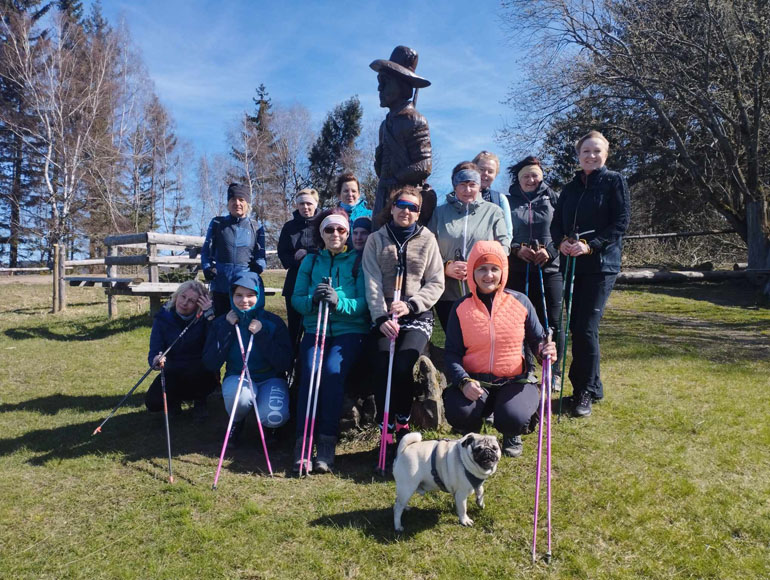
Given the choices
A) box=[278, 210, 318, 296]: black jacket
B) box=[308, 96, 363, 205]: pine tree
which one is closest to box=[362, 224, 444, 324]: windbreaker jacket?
box=[278, 210, 318, 296]: black jacket

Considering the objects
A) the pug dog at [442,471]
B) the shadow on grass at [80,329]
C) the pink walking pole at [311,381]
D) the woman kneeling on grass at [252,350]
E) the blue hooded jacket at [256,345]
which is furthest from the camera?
the shadow on grass at [80,329]

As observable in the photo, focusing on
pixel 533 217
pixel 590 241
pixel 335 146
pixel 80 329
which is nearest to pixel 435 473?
pixel 590 241

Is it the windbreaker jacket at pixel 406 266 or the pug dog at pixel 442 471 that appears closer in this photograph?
the pug dog at pixel 442 471

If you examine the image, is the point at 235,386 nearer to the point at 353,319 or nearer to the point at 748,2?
the point at 353,319

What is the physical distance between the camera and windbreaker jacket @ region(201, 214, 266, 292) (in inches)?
220

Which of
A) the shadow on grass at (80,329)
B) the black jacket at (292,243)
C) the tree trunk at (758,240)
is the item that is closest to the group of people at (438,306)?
the black jacket at (292,243)

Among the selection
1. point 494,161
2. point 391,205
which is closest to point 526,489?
point 391,205

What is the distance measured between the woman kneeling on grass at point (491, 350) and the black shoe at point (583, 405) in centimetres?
121

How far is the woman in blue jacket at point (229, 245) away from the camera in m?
5.51

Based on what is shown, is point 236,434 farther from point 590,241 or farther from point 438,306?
point 590,241

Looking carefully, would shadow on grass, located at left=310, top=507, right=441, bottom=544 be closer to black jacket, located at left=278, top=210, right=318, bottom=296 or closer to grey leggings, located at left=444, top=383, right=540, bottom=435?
grey leggings, located at left=444, top=383, right=540, bottom=435

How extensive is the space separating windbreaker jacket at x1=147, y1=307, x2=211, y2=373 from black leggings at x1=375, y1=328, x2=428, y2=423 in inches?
73.1

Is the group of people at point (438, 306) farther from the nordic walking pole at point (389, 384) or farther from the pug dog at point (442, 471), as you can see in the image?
the pug dog at point (442, 471)

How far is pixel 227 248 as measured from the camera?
5.61 m
